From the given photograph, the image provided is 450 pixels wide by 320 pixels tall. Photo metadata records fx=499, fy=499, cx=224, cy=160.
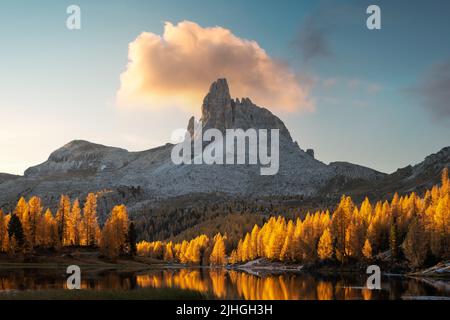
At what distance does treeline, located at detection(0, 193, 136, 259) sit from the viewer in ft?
391

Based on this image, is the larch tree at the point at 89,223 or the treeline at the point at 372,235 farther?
the larch tree at the point at 89,223

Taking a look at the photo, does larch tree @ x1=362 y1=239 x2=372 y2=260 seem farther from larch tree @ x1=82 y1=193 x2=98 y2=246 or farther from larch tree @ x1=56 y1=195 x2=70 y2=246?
larch tree @ x1=56 y1=195 x2=70 y2=246

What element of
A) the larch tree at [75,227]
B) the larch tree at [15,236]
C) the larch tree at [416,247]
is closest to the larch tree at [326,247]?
the larch tree at [416,247]

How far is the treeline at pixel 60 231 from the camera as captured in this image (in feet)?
391

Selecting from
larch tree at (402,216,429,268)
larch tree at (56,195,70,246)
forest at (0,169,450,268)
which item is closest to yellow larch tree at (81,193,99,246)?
forest at (0,169,450,268)

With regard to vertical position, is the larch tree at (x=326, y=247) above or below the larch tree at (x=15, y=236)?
below

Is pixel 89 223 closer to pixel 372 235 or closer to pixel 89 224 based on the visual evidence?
pixel 89 224

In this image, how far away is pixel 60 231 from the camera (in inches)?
5246

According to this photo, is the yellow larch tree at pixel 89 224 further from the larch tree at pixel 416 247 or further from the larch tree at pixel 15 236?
the larch tree at pixel 416 247

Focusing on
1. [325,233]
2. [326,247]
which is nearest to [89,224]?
[325,233]
